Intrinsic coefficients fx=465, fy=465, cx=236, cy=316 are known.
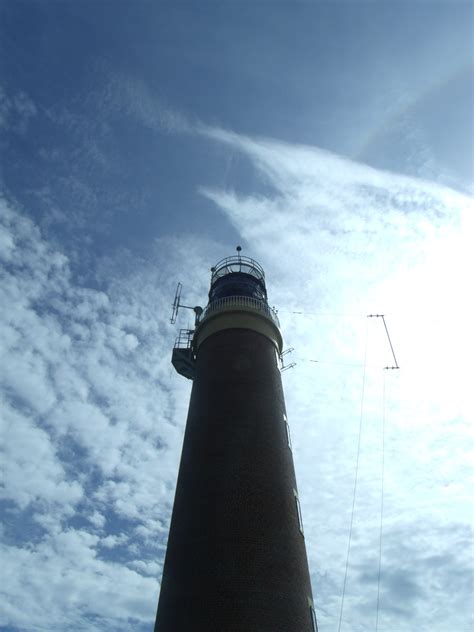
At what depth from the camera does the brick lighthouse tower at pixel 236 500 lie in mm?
14758

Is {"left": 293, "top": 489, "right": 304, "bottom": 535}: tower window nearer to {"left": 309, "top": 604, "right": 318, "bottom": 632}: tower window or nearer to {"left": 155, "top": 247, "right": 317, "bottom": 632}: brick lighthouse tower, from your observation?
{"left": 155, "top": 247, "right": 317, "bottom": 632}: brick lighthouse tower

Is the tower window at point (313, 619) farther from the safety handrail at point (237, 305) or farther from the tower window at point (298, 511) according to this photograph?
the safety handrail at point (237, 305)

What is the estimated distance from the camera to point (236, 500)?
16672 mm

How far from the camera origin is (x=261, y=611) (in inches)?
567

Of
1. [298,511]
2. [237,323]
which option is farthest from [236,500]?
[237,323]

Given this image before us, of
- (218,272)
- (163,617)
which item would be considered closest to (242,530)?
(163,617)

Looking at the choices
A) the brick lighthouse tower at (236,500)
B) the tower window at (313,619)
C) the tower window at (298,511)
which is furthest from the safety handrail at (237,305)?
the tower window at (313,619)

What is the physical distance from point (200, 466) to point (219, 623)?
5.40 m

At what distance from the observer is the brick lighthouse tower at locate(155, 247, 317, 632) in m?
14.8

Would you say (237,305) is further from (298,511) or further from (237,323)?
(298,511)

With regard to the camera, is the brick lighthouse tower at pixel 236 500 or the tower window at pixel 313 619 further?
the tower window at pixel 313 619

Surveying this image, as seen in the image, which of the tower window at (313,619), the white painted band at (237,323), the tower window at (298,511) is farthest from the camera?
the white painted band at (237,323)

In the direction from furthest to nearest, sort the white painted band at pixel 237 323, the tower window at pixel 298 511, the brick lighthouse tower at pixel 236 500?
the white painted band at pixel 237 323 → the tower window at pixel 298 511 → the brick lighthouse tower at pixel 236 500

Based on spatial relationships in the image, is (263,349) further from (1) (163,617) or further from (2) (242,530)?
(1) (163,617)
